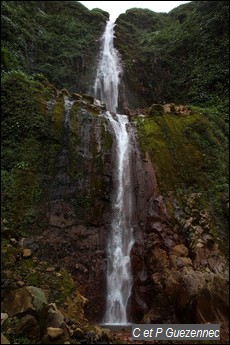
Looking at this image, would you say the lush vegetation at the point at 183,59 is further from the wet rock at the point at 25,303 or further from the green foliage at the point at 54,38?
the wet rock at the point at 25,303

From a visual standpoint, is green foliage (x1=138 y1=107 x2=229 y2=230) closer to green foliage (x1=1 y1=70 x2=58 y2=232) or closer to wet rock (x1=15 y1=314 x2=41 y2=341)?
green foliage (x1=1 y1=70 x2=58 y2=232)

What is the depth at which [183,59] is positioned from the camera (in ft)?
72.8

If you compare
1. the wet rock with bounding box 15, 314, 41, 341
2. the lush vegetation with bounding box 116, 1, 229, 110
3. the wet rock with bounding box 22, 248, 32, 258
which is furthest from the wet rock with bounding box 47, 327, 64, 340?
the lush vegetation with bounding box 116, 1, 229, 110

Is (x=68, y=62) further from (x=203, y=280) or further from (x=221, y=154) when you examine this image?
(x=203, y=280)

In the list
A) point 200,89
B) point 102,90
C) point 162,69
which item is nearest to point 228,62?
point 200,89

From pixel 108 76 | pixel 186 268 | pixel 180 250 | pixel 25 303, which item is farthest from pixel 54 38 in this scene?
pixel 25 303

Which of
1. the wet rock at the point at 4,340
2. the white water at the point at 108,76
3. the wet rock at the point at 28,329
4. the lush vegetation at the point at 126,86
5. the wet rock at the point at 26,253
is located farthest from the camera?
the white water at the point at 108,76

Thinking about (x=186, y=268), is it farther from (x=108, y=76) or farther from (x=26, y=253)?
(x=108, y=76)

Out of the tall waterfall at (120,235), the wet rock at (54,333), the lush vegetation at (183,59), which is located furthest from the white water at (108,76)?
the wet rock at (54,333)

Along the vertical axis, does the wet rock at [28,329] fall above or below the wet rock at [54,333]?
above

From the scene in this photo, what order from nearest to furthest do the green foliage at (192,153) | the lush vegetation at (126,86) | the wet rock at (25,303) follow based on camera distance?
the wet rock at (25,303), the lush vegetation at (126,86), the green foliage at (192,153)

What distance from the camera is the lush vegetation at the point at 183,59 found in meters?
18.6

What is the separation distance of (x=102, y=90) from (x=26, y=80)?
7372 mm

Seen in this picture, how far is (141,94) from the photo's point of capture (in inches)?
901
